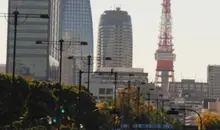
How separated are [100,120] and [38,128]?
5469 centimetres

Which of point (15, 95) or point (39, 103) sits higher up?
point (15, 95)

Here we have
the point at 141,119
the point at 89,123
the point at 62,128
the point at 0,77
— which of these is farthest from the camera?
the point at 141,119

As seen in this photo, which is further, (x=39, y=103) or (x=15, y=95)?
(x=39, y=103)

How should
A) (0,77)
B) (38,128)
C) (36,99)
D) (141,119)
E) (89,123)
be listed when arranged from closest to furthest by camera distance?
(38,128) < (0,77) < (36,99) < (89,123) < (141,119)

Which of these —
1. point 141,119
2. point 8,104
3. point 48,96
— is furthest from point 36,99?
point 141,119

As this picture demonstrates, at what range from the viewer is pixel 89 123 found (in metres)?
137

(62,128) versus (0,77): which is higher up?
(0,77)

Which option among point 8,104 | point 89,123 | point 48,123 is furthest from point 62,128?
point 89,123

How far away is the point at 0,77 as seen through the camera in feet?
352

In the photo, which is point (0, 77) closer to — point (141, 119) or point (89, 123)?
point (89, 123)

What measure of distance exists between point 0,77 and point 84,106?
32.5m

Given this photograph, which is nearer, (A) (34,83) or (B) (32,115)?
(B) (32,115)

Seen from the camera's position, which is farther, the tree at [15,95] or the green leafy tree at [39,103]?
the green leafy tree at [39,103]

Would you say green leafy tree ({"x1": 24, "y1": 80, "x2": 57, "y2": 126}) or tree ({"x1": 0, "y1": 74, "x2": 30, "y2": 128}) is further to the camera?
green leafy tree ({"x1": 24, "y1": 80, "x2": 57, "y2": 126})
